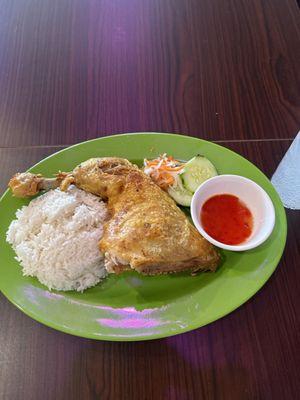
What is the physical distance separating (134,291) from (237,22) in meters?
1.98

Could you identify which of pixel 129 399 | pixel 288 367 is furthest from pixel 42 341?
pixel 288 367

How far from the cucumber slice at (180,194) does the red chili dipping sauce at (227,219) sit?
6.3 inches

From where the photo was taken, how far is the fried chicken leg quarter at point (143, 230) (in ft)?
4.64

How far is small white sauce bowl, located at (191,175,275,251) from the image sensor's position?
4.77 feet

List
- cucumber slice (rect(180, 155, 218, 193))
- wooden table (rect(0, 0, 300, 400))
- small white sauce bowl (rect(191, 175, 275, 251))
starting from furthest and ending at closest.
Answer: cucumber slice (rect(180, 155, 218, 193)) < small white sauce bowl (rect(191, 175, 275, 251)) < wooden table (rect(0, 0, 300, 400))

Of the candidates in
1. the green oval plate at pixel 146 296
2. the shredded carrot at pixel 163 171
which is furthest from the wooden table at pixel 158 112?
the shredded carrot at pixel 163 171

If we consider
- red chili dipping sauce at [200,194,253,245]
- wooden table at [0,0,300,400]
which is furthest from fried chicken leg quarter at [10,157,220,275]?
wooden table at [0,0,300,400]

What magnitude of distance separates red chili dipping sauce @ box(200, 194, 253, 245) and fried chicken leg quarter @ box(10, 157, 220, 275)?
7 cm

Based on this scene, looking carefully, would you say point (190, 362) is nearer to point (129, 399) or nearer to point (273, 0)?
point (129, 399)

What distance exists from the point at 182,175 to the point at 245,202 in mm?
333

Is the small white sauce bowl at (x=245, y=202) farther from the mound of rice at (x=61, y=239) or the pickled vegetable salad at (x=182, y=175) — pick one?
the mound of rice at (x=61, y=239)

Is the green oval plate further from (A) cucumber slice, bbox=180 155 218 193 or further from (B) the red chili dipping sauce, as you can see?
(A) cucumber slice, bbox=180 155 218 193

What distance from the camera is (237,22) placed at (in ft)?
8.12

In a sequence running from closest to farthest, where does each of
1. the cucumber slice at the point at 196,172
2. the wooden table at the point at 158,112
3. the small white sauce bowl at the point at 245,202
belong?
the wooden table at the point at 158,112 → the small white sauce bowl at the point at 245,202 → the cucumber slice at the point at 196,172
